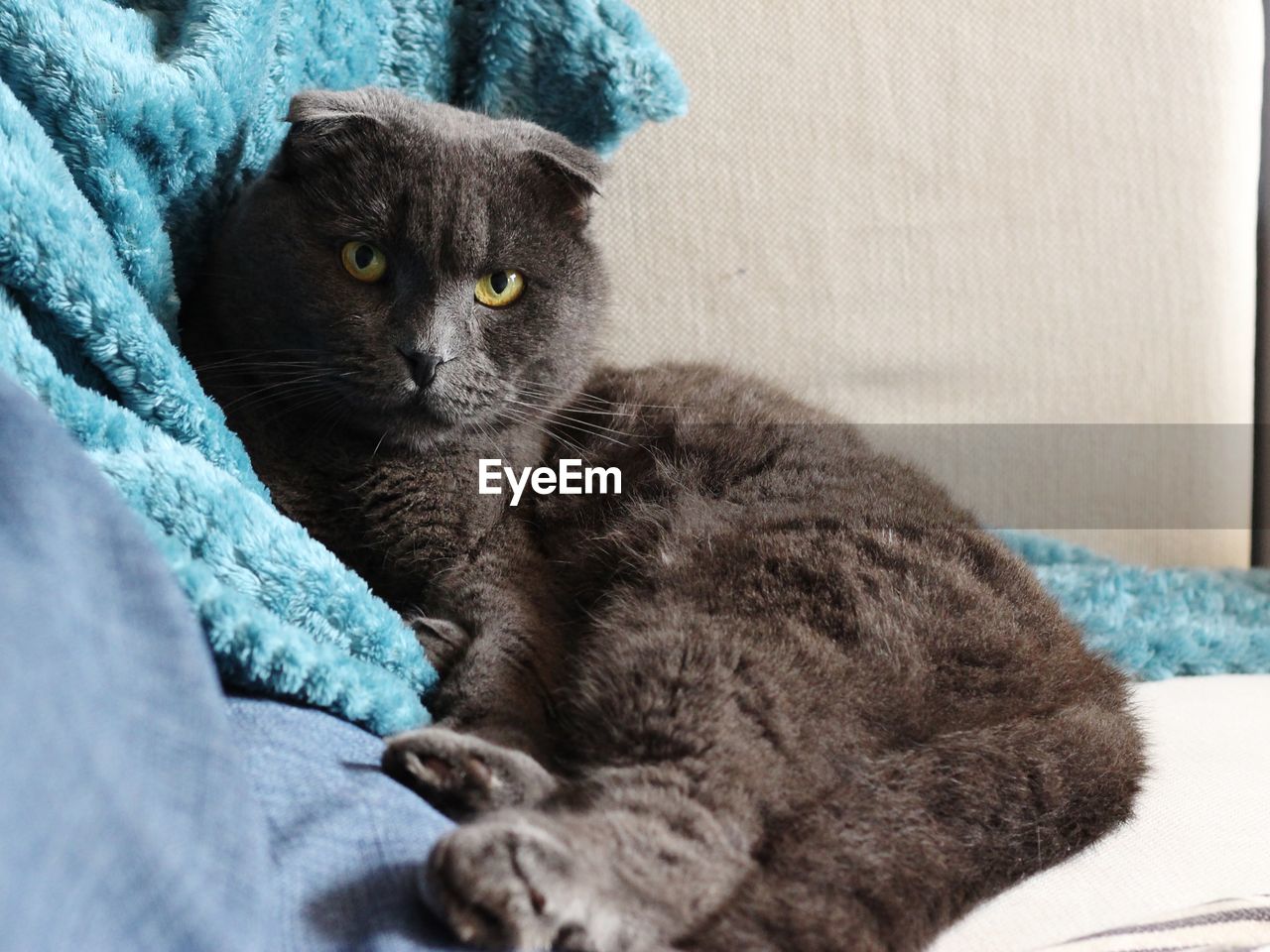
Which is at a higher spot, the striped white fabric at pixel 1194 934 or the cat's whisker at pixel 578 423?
the cat's whisker at pixel 578 423

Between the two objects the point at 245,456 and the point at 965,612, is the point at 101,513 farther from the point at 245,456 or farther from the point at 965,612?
the point at 965,612

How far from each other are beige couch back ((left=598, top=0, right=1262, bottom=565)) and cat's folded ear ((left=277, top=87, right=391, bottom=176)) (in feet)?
1.86

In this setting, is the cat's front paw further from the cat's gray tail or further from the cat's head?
the cat's head

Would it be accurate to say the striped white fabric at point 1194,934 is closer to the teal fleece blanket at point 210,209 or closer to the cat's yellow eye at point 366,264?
the teal fleece blanket at point 210,209

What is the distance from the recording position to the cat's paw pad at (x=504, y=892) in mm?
734

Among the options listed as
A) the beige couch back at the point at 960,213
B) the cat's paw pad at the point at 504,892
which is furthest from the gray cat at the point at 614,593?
the beige couch back at the point at 960,213

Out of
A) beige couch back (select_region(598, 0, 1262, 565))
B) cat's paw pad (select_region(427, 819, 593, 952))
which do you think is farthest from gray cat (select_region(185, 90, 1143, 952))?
beige couch back (select_region(598, 0, 1262, 565))

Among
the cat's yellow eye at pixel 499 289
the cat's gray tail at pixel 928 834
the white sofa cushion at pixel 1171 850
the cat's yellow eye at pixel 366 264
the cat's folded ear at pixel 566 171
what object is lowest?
the white sofa cushion at pixel 1171 850

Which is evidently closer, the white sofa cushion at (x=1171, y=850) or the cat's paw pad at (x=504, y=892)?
the cat's paw pad at (x=504, y=892)

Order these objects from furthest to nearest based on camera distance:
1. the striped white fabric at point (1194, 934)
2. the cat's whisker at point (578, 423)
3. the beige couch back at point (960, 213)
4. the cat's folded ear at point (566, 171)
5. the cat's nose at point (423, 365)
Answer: the beige couch back at point (960, 213) < the cat's whisker at point (578, 423) < the cat's folded ear at point (566, 171) < the cat's nose at point (423, 365) < the striped white fabric at point (1194, 934)

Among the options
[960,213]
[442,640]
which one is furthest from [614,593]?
[960,213]

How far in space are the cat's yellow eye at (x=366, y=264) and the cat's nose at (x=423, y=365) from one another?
10 centimetres

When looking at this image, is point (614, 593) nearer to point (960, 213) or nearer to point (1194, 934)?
point (1194, 934)

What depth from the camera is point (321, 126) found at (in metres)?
1.18
